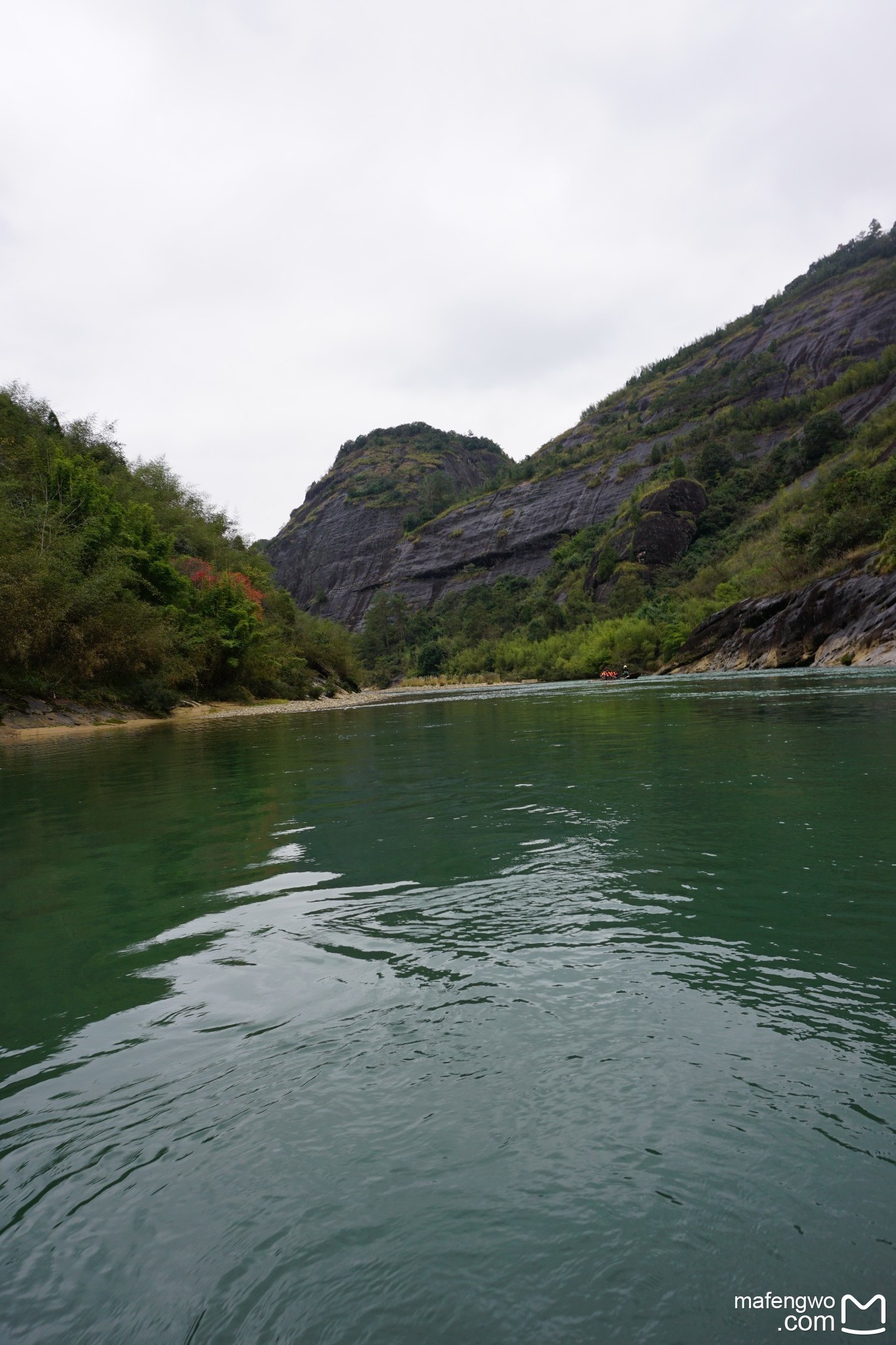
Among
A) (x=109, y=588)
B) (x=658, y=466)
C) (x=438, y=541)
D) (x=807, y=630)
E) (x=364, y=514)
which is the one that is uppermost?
(x=364, y=514)

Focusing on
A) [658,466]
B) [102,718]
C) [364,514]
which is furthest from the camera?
[364,514]

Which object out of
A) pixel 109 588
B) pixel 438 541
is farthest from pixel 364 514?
pixel 109 588

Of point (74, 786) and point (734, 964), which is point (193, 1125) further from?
point (74, 786)

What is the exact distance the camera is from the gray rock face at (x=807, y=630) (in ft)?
110

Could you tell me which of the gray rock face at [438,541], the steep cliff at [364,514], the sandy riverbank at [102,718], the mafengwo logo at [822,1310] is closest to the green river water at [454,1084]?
the mafengwo logo at [822,1310]

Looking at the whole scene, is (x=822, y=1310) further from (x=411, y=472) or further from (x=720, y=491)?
(x=411, y=472)

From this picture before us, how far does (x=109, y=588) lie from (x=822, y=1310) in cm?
2561

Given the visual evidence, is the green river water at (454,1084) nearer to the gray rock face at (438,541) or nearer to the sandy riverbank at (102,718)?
the sandy riverbank at (102,718)

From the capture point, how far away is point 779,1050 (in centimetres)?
225

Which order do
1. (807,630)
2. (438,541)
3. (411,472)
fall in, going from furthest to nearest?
(411,472), (438,541), (807,630)

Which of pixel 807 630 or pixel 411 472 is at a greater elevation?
pixel 411 472

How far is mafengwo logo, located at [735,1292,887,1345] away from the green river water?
2 cm

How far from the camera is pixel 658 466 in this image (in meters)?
97.1

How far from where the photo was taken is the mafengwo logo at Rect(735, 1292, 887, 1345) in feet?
Result: 4.37
